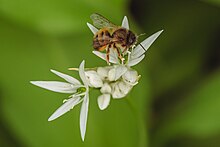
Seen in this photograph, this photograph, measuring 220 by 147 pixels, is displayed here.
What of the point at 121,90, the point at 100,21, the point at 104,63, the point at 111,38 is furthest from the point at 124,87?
the point at 104,63

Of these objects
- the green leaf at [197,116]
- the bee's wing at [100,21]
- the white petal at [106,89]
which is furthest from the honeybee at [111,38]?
the green leaf at [197,116]

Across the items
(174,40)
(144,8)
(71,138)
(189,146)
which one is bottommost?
(189,146)

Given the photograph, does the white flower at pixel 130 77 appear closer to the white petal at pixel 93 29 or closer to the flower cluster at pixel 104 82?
the flower cluster at pixel 104 82

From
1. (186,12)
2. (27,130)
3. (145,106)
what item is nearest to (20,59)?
(27,130)

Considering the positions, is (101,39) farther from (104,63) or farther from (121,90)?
(104,63)

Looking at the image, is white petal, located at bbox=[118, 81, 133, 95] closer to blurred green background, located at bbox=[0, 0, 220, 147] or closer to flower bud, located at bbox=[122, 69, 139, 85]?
flower bud, located at bbox=[122, 69, 139, 85]

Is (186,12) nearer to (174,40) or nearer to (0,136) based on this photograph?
(174,40)

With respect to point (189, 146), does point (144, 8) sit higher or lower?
higher
